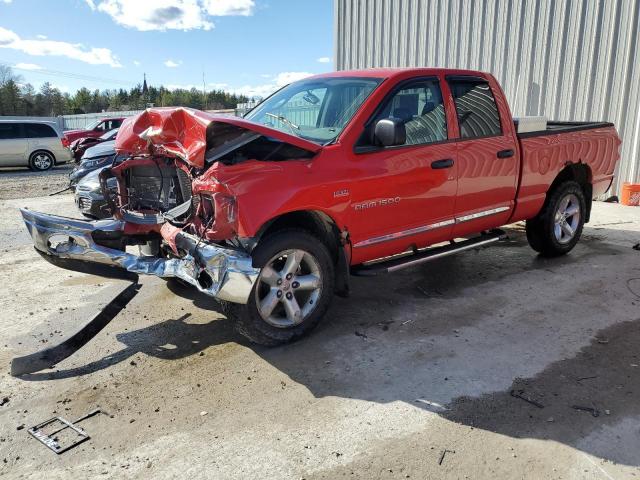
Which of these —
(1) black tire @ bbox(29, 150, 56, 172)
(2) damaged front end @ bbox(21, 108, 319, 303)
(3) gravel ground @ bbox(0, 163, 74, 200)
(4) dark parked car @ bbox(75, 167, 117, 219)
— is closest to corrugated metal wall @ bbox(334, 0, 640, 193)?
(2) damaged front end @ bbox(21, 108, 319, 303)

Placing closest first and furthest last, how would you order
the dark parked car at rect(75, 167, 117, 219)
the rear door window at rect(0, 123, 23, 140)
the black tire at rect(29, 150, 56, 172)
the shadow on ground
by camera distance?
the shadow on ground, the dark parked car at rect(75, 167, 117, 219), the rear door window at rect(0, 123, 23, 140), the black tire at rect(29, 150, 56, 172)

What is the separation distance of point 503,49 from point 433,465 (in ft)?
35.1

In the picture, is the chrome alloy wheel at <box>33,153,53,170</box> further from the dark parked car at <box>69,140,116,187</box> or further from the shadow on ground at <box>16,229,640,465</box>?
the shadow on ground at <box>16,229,640,465</box>

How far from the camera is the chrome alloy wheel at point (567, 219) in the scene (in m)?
6.16

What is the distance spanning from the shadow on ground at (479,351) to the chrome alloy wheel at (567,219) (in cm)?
75

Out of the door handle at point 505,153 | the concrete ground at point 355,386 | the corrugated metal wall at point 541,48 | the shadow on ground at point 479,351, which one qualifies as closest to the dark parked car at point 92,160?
the concrete ground at point 355,386

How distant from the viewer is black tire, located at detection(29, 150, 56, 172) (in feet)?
59.1

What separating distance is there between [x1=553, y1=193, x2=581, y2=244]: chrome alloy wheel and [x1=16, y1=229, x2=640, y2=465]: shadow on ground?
747 mm

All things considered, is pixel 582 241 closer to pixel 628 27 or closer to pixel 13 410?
pixel 628 27

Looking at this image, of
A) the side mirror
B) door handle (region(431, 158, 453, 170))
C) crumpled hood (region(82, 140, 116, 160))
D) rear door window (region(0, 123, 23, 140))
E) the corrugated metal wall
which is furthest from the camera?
rear door window (region(0, 123, 23, 140))

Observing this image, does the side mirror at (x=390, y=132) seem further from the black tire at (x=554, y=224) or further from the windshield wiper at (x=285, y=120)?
the black tire at (x=554, y=224)

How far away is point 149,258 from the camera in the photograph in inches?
157

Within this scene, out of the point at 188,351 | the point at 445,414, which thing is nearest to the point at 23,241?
the point at 188,351

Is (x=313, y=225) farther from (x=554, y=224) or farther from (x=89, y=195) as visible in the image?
(x=89, y=195)
